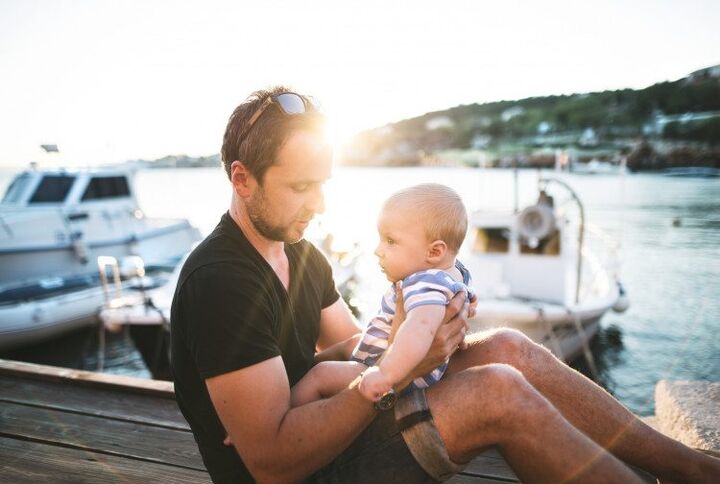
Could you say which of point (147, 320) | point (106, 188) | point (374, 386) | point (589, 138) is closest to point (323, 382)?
point (374, 386)

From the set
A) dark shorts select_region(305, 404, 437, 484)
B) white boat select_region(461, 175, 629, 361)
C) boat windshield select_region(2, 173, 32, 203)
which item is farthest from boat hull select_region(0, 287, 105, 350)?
dark shorts select_region(305, 404, 437, 484)

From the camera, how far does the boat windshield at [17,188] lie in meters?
12.4

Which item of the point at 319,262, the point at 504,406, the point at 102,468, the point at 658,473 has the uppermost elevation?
the point at 319,262

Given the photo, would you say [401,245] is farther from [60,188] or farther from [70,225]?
[60,188]

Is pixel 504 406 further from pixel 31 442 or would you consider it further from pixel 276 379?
pixel 31 442

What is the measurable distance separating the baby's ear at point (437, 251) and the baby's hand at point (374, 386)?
0.64 meters

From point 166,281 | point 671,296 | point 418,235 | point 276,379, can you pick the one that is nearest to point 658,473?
point 418,235

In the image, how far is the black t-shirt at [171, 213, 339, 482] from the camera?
4.54 ft

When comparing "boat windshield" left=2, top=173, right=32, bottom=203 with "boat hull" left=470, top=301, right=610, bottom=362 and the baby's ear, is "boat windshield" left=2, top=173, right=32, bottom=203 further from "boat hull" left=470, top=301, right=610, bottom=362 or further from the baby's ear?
the baby's ear

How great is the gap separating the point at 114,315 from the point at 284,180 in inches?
331

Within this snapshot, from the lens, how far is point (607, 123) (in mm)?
84625

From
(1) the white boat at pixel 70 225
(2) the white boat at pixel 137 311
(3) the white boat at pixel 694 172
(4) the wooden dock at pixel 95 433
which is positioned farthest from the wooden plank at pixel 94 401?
(3) the white boat at pixel 694 172

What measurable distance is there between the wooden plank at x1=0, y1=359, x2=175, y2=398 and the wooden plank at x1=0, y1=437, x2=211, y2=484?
0.56 metres

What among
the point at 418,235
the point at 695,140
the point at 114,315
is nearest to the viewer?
the point at 418,235
